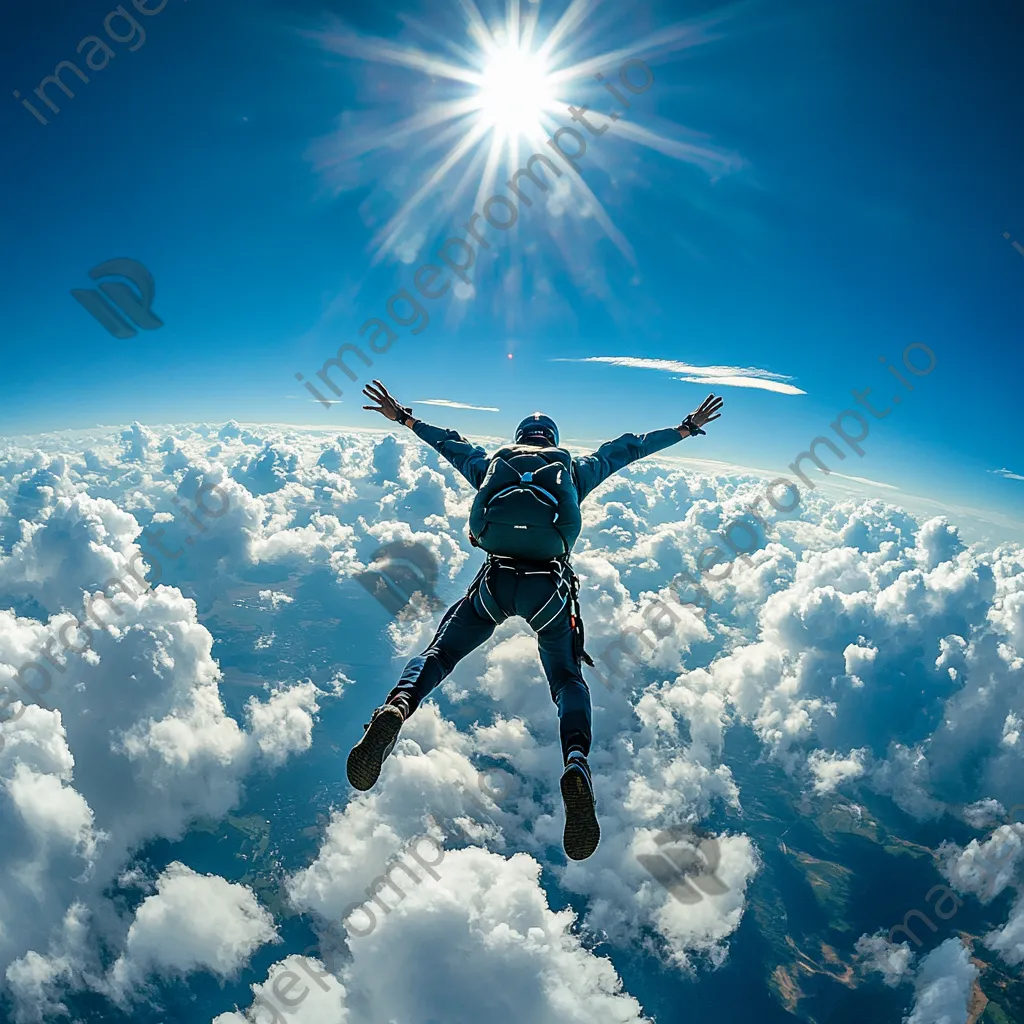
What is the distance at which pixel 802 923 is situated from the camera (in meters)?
138

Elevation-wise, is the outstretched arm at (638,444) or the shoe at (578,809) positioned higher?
the outstretched arm at (638,444)

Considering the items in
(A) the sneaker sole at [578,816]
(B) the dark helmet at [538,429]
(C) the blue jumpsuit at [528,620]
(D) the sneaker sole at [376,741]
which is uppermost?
(B) the dark helmet at [538,429]

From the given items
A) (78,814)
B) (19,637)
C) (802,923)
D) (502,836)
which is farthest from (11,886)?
(802,923)

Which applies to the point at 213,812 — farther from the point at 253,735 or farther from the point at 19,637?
the point at 19,637

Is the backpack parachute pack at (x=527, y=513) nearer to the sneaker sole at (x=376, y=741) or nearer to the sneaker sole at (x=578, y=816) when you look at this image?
the sneaker sole at (x=376, y=741)

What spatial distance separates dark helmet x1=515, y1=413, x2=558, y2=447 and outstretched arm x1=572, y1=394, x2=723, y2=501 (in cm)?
49

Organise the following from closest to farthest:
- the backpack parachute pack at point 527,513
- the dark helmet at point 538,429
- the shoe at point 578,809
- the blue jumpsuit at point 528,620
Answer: the shoe at point 578,809
the blue jumpsuit at point 528,620
the backpack parachute pack at point 527,513
the dark helmet at point 538,429

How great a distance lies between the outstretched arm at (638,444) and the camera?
Answer: 6898 mm

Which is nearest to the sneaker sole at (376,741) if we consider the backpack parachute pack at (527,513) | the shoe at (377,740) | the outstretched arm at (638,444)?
the shoe at (377,740)

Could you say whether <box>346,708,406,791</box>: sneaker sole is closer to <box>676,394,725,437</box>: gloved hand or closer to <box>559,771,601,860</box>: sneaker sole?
<box>559,771,601,860</box>: sneaker sole

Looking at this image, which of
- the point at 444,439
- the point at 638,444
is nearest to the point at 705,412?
the point at 638,444

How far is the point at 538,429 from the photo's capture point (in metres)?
6.91

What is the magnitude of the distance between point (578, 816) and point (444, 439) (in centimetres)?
522

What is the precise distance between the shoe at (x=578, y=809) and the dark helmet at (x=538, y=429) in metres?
4.08
